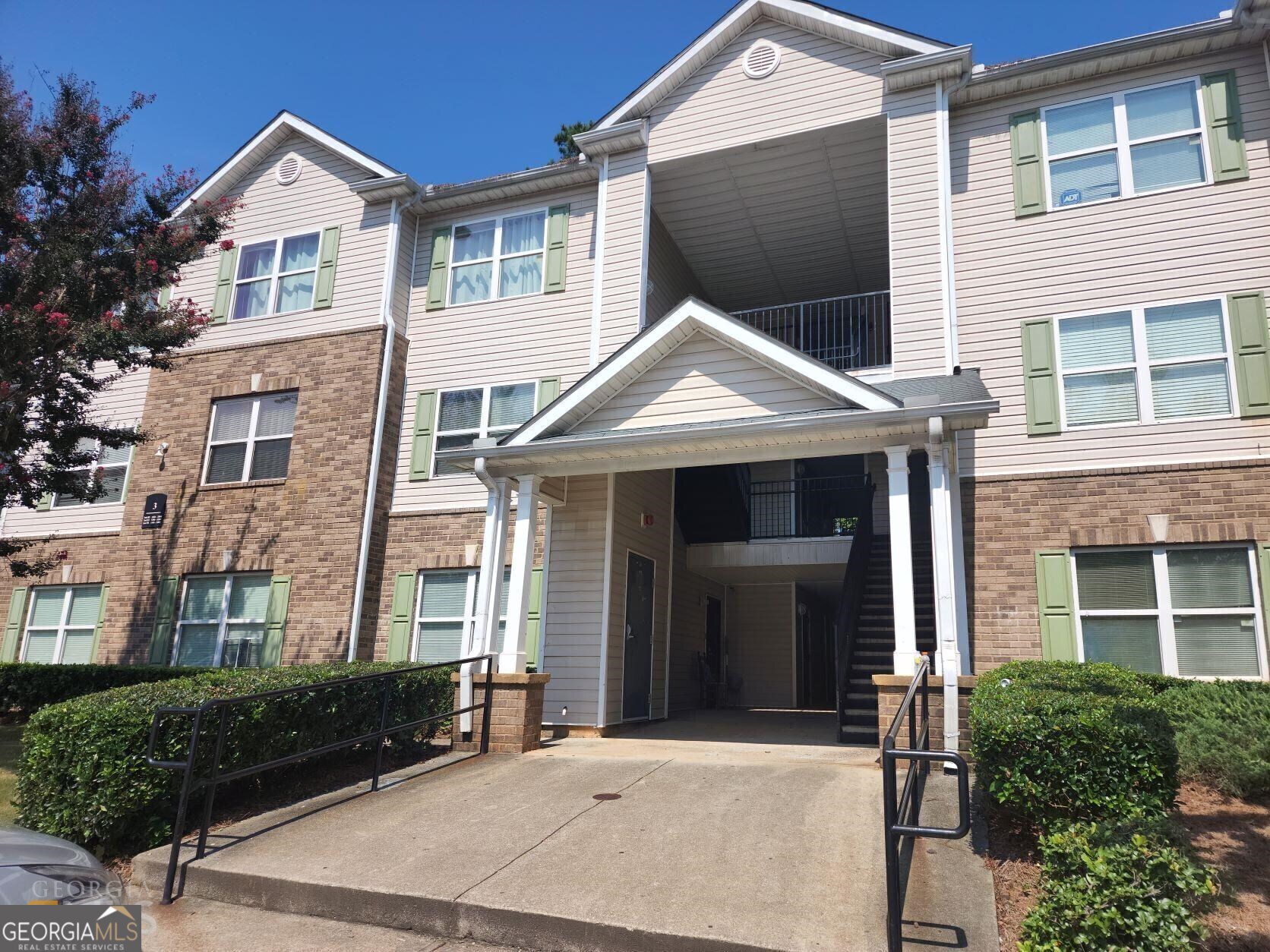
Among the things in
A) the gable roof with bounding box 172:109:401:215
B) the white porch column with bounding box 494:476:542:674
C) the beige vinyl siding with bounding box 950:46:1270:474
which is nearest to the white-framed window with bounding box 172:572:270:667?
the white porch column with bounding box 494:476:542:674

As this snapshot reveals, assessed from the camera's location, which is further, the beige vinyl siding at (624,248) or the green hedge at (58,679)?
the green hedge at (58,679)

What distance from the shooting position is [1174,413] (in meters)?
9.67

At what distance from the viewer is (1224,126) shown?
1013 cm

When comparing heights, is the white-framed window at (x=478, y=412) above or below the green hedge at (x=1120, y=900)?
above

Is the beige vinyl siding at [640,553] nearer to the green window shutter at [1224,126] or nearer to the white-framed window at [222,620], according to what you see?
the white-framed window at [222,620]

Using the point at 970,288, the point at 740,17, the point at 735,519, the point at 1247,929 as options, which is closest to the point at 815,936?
the point at 1247,929

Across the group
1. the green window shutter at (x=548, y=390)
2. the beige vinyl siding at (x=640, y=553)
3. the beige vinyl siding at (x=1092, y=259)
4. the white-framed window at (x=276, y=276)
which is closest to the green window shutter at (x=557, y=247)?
the green window shutter at (x=548, y=390)

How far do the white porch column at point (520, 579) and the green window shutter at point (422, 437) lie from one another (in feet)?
11.9

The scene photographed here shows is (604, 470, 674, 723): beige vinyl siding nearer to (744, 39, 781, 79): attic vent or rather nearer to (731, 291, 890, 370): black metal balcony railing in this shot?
(731, 291, 890, 370): black metal balcony railing

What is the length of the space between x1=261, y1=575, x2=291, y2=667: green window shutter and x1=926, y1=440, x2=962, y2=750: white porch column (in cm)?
946

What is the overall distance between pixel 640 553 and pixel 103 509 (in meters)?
9.96

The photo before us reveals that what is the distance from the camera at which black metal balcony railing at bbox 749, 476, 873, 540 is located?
15.4 m

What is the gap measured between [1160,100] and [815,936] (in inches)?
428

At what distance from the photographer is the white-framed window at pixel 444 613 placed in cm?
1249
